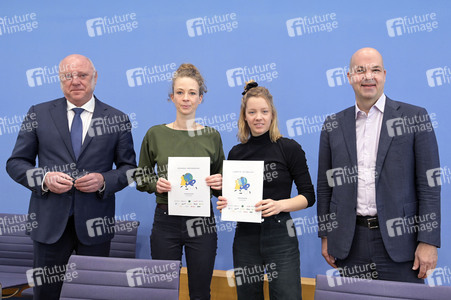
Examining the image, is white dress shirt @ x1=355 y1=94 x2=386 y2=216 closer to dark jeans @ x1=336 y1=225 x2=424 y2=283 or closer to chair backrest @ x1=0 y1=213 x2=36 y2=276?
dark jeans @ x1=336 y1=225 x2=424 y2=283

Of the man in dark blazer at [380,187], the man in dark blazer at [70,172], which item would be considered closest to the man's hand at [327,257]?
the man in dark blazer at [380,187]

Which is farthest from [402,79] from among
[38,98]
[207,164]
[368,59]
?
[38,98]

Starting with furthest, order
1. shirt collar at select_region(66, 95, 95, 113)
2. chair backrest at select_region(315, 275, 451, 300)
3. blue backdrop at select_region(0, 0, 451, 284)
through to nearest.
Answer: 1. blue backdrop at select_region(0, 0, 451, 284)
2. shirt collar at select_region(66, 95, 95, 113)
3. chair backrest at select_region(315, 275, 451, 300)

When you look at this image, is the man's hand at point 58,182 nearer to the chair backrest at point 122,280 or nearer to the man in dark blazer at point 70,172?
the man in dark blazer at point 70,172

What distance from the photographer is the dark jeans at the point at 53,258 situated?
6.74 feet

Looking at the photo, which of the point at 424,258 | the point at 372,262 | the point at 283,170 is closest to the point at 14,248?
the point at 283,170

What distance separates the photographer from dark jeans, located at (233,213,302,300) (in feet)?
6.20

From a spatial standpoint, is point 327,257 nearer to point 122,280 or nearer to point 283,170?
point 283,170

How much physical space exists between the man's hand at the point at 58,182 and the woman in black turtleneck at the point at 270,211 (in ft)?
2.64

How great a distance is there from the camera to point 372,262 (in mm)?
1887

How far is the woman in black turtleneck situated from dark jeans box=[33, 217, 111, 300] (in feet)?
2.77

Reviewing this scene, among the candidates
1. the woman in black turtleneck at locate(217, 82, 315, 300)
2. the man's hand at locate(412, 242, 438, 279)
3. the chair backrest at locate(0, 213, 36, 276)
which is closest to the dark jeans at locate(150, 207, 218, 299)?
the woman in black turtleneck at locate(217, 82, 315, 300)

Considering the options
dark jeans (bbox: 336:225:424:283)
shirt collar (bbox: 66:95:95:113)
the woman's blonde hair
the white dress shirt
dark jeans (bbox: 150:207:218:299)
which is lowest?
dark jeans (bbox: 336:225:424:283)

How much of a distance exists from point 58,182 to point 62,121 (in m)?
0.37
